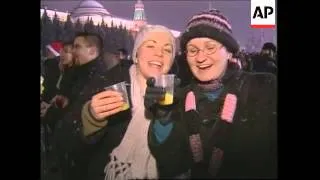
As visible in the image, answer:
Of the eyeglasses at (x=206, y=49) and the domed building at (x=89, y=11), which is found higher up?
the domed building at (x=89, y=11)

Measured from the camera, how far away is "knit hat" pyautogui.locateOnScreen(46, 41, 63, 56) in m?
3.21

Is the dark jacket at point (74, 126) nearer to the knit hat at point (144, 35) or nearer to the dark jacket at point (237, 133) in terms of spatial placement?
the knit hat at point (144, 35)

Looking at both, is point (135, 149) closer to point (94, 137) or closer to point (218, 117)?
point (94, 137)

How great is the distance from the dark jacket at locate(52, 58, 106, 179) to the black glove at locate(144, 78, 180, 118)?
14.7 inches

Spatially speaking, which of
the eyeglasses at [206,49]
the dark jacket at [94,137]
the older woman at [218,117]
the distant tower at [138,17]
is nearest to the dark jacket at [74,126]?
the dark jacket at [94,137]

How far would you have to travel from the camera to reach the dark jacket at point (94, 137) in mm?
3166

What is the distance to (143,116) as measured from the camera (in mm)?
Result: 3148

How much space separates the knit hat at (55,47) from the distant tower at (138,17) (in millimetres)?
569

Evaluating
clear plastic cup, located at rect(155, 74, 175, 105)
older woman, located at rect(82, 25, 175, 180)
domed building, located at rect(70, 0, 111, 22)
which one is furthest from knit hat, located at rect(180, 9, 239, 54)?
domed building, located at rect(70, 0, 111, 22)

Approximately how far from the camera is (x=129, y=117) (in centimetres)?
316

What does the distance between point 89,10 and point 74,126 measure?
866mm
